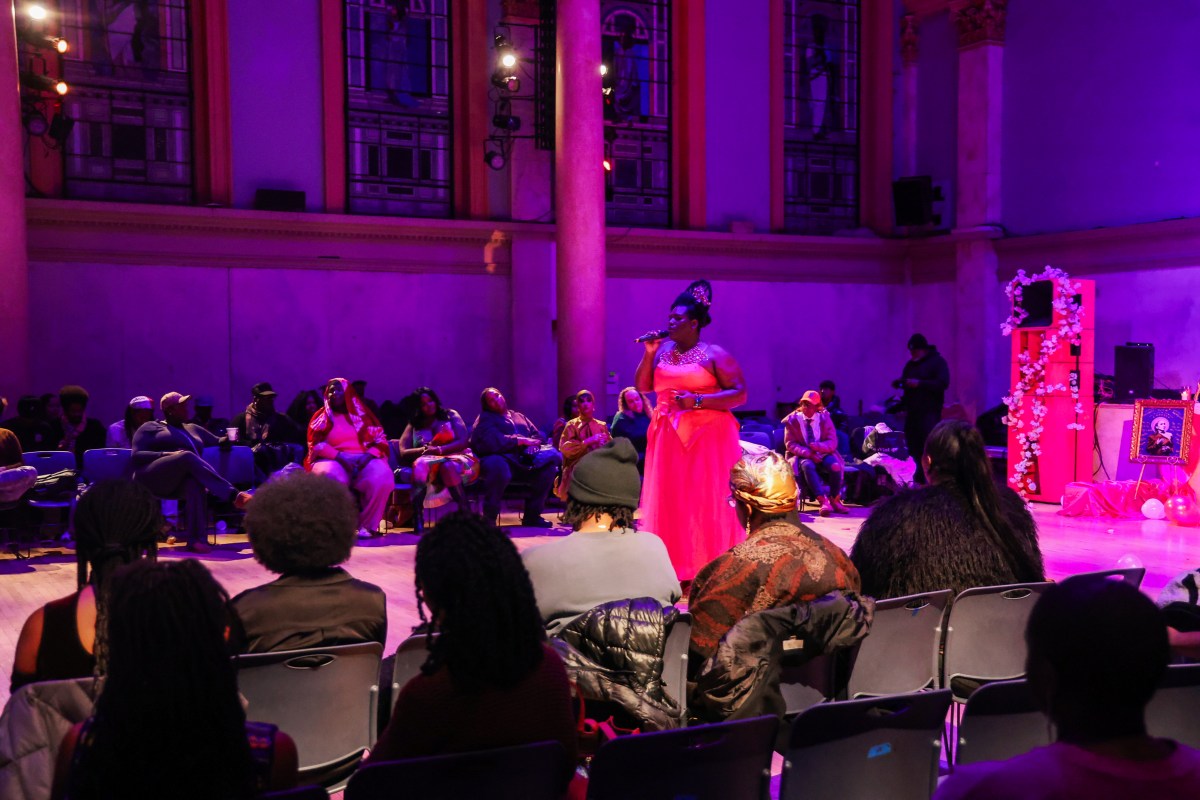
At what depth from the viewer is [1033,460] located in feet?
36.8

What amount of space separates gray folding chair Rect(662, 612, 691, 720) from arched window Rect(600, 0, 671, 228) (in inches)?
478

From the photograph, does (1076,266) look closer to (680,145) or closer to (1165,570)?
(680,145)

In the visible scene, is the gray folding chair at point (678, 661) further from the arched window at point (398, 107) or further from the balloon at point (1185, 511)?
the arched window at point (398, 107)

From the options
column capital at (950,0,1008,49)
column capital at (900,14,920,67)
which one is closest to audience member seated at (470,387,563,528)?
column capital at (950,0,1008,49)

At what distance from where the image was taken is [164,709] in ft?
5.95

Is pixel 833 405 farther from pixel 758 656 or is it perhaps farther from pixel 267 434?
pixel 758 656

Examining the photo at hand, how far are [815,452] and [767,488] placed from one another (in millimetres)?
7463

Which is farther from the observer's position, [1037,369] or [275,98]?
[275,98]

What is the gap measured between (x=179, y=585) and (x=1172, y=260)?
13770 millimetres

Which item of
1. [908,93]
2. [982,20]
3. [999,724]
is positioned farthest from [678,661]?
[908,93]

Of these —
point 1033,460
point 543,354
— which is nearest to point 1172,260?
point 1033,460

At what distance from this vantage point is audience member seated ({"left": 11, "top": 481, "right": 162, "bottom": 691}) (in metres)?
2.68

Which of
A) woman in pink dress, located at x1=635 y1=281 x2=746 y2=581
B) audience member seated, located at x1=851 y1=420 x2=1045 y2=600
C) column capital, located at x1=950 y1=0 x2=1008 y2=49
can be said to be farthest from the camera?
column capital, located at x1=950 y1=0 x2=1008 y2=49

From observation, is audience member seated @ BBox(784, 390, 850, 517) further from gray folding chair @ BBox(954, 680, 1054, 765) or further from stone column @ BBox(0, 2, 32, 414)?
gray folding chair @ BBox(954, 680, 1054, 765)
